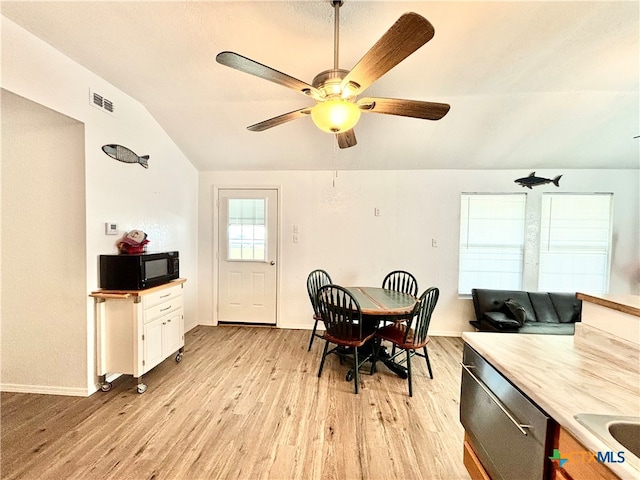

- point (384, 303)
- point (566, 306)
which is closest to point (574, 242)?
point (566, 306)

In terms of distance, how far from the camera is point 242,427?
6.42 ft

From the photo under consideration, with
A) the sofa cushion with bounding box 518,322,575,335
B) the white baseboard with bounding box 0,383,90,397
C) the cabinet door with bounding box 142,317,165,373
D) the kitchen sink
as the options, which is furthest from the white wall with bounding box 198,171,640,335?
the kitchen sink

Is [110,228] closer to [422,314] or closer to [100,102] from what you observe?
[100,102]

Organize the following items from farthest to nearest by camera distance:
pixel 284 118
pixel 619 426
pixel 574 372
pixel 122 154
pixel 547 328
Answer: pixel 547 328 < pixel 122 154 < pixel 284 118 < pixel 574 372 < pixel 619 426

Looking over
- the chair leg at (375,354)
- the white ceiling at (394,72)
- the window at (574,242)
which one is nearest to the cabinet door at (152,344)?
the white ceiling at (394,72)

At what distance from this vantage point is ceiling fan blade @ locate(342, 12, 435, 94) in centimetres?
110

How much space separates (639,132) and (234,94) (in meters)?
4.41

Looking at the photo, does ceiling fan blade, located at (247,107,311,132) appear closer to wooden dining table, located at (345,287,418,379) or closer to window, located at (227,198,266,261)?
wooden dining table, located at (345,287,418,379)

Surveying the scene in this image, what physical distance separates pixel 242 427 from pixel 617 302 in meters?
2.29

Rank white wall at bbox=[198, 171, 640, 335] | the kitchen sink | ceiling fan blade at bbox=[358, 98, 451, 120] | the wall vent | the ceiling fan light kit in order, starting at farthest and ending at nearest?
white wall at bbox=[198, 171, 640, 335], the wall vent, ceiling fan blade at bbox=[358, 98, 451, 120], the ceiling fan light kit, the kitchen sink

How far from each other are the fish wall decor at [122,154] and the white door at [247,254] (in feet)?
4.09

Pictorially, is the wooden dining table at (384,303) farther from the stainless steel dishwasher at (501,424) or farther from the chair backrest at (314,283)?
the stainless steel dishwasher at (501,424)

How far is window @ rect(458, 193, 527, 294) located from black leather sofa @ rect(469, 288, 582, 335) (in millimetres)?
268

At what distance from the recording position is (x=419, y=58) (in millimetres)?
2100
